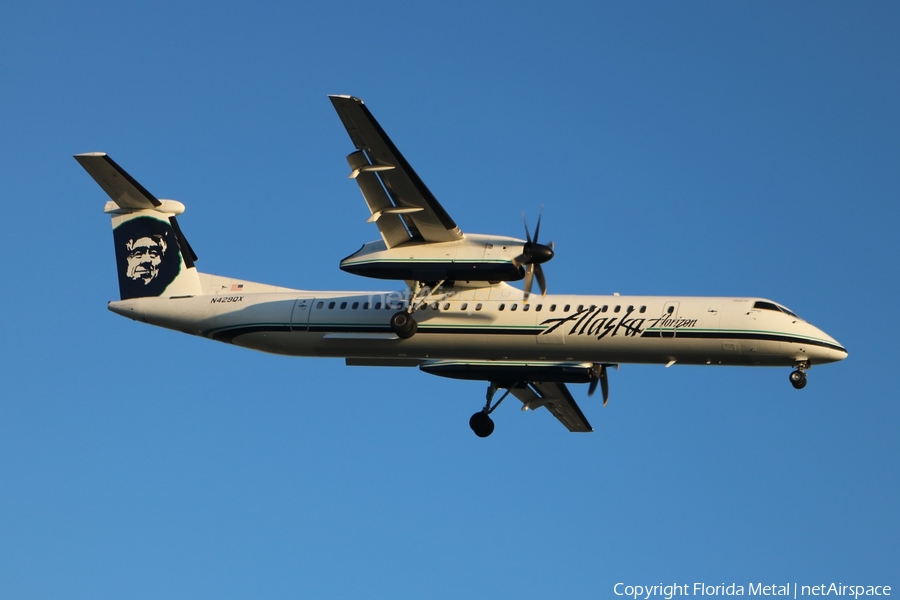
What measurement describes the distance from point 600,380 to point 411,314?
5.47 meters

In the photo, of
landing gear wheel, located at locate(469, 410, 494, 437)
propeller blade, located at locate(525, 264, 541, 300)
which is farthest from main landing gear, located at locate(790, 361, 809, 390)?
landing gear wheel, located at locate(469, 410, 494, 437)

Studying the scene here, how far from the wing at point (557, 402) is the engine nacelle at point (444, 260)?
567cm

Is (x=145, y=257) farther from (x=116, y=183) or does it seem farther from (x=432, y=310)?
(x=432, y=310)

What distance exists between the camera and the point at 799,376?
86.4 feet

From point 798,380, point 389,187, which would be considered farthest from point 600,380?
point 389,187

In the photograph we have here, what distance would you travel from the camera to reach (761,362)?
2675 centimetres

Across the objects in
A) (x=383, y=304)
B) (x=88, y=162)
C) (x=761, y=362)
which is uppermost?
(x=88, y=162)

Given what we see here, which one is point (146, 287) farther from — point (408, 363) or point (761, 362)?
point (761, 362)

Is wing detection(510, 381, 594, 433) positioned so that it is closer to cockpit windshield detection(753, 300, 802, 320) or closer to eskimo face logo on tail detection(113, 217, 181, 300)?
cockpit windshield detection(753, 300, 802, 320)

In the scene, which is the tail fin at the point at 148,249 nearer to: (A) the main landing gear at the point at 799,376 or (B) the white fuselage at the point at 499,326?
(B) the white fuselage at the point at 499,326

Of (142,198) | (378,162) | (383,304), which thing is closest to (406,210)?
(378,162)

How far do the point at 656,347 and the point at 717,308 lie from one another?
1729mm

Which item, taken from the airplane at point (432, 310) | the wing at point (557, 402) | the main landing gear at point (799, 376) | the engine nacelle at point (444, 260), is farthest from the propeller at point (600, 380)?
the main landing gear at point (799, 376)

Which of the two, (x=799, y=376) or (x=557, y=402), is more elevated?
(x=557, y=402)
